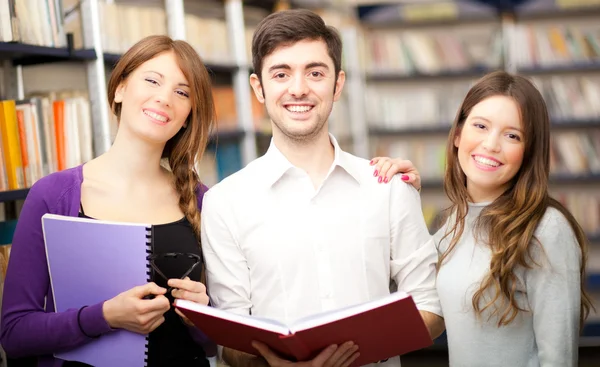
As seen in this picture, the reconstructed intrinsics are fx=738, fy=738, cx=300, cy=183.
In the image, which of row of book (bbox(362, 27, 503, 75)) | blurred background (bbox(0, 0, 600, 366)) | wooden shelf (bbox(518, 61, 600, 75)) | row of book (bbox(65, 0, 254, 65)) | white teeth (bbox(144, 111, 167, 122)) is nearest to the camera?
white teeth (bbox(144, 111, 167, 122))

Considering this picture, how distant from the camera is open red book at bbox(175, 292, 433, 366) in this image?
1508 mm

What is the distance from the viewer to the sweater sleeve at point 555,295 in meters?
1.77

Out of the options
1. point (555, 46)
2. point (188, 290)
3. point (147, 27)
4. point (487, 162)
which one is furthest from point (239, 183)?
point (555, 46)

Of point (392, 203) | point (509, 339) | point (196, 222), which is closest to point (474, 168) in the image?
point (392, 203)

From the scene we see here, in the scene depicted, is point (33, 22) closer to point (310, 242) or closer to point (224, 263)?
point (224, 263)

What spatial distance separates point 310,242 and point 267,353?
337 millimetres

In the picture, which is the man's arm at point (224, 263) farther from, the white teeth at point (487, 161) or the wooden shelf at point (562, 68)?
the wooden shelf at point (562, 68)

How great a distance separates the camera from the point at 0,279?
229cm

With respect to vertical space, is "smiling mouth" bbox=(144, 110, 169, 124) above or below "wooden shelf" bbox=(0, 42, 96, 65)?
below

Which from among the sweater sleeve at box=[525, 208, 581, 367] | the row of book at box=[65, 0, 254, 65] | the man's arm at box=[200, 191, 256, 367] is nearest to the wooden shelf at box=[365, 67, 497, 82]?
the row of book at box=[65, 0, 254, 65]

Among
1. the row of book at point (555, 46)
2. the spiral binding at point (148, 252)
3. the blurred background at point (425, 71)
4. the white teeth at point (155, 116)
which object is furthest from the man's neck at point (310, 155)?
the row of book at point (555, 46)

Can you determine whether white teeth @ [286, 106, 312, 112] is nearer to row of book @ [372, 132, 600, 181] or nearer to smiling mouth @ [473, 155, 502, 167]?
smiling mouth @ [473, 155, 502, 167]

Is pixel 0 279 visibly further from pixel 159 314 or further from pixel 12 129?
pixel 159 314

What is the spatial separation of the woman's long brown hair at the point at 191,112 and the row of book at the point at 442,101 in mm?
3635
